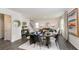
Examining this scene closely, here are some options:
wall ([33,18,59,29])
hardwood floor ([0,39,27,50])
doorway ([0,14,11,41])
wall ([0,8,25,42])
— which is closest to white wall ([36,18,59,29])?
wall ([33,18,59,29])

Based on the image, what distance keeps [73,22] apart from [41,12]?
2.46ft

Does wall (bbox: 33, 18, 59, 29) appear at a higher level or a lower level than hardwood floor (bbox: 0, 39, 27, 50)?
higher

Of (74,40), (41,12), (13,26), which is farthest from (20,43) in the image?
(74,40)

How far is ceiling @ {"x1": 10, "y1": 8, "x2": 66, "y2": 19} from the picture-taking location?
1745 mm

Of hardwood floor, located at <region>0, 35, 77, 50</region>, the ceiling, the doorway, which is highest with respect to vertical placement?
the ceiling

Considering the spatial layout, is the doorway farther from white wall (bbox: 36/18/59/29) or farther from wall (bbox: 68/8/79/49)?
wall (bbox: 68/8/79/49)

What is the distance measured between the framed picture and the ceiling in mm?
221

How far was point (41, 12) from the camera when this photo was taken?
1.82 meters

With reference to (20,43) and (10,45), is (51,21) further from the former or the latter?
(10,45)
